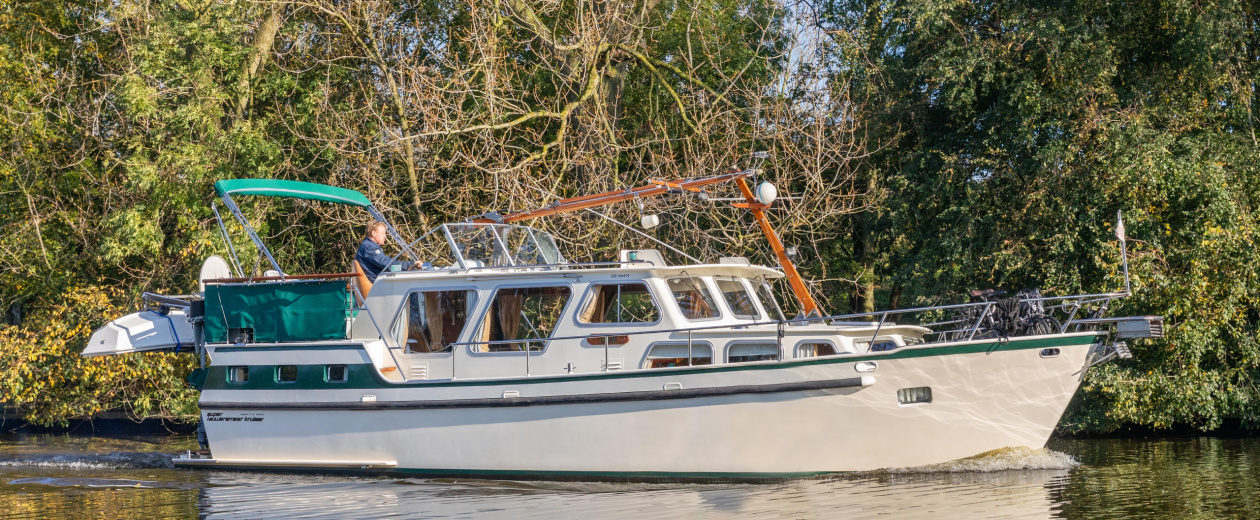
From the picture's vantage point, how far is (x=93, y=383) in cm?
1688

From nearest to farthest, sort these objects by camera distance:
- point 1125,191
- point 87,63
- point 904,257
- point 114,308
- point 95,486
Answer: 1. point 95,486
2. point 1125,191
3. point 114,308
4. point 904,257
5. point 87,63

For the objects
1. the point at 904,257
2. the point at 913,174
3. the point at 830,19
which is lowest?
the point at 904,257

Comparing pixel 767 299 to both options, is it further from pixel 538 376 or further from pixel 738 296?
pixel 538 376

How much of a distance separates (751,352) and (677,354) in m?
0.75

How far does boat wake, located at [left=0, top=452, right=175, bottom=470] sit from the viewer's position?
42.9ft

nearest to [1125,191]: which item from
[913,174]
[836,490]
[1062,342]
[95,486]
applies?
[913,174]

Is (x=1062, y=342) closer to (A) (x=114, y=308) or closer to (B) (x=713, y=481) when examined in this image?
(B) (x=713, y=481)

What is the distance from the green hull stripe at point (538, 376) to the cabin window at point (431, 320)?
25.0 inches

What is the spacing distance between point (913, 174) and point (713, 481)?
822cm

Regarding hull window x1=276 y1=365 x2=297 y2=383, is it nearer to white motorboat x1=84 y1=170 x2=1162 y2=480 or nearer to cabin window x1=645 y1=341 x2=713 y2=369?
white motorboat x1=84 y1=170 x2=1162 y2=480

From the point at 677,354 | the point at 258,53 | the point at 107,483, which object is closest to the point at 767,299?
the point at 677,354

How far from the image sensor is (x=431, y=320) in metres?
11.7

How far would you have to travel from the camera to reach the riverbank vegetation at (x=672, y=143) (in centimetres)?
1473

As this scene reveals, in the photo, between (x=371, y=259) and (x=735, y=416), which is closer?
(x=735, y=416)
